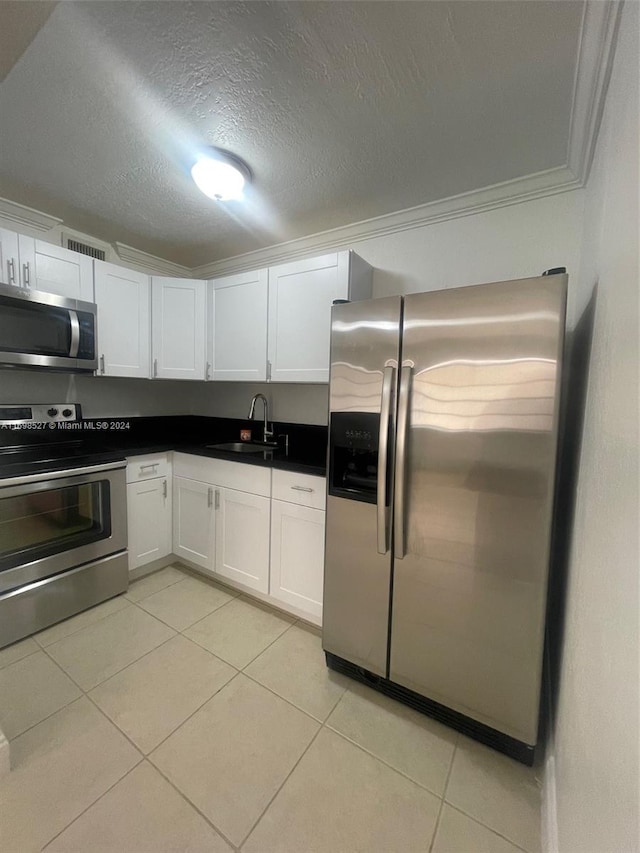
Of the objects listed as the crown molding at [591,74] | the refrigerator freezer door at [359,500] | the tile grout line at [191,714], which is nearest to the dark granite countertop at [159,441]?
the refrigerator freezer door at [359,500]

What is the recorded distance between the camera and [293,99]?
51.9 inches

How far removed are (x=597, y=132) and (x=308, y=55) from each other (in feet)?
3.62

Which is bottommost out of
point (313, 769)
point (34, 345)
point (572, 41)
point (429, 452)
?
point (313, 769)

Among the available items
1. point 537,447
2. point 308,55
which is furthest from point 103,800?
point 308,55

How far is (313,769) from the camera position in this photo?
1219 mm

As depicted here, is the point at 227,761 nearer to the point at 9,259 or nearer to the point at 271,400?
the point at 271,400

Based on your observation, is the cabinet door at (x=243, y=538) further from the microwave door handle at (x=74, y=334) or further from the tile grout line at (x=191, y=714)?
the microwave door handle at (x=74, y=334)

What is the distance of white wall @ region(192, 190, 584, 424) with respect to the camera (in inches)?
67.9

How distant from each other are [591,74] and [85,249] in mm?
2927

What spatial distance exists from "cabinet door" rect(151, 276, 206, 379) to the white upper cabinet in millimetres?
685

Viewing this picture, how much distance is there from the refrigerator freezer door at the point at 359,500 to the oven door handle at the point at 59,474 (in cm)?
141

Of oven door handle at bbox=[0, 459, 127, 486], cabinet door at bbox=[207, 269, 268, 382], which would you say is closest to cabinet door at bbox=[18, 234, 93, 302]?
cabinet door at bbox=[207, 269, 268, 382]

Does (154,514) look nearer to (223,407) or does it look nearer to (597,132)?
(223,407)

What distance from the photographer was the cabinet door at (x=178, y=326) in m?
2.56
